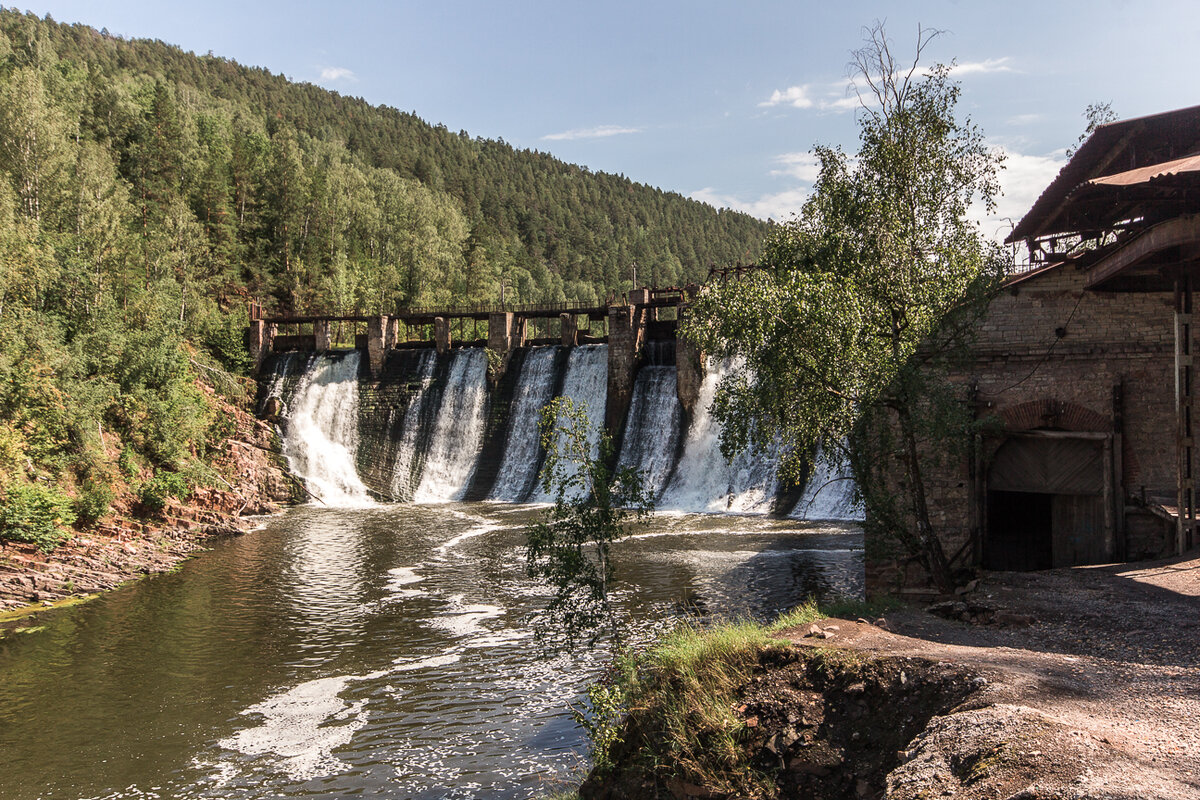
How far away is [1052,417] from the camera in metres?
13.7

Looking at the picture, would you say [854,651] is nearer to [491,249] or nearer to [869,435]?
[869,435]

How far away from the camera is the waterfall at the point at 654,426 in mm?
33031

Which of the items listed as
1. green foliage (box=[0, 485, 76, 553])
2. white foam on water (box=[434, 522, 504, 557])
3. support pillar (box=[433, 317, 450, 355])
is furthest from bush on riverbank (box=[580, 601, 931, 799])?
support pillar (box=[433, 317, 450, 355])

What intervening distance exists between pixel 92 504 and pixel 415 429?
16.5 m

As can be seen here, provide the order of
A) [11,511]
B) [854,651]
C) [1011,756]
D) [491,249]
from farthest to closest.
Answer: [491,249]
[11,511]
[854,651]
[1011,756]

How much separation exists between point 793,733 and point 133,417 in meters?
28.1

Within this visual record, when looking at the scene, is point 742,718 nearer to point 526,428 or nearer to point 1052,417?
point 1052,417

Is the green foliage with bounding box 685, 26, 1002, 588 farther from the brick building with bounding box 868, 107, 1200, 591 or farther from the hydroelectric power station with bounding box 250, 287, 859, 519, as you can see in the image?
the hydroelectric power station with bounding box 250, 287, 859, 519

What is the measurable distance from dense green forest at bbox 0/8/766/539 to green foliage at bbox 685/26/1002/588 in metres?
19.5

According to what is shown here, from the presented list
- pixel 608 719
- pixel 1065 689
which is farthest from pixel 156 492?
pixel 1065 689

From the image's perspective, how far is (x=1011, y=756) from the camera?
6.03 meters

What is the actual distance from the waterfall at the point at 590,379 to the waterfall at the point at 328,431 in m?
10.5

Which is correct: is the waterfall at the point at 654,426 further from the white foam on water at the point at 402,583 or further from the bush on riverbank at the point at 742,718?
the bush on riverbank at the point at 742,718

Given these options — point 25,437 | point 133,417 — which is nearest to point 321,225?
point 133,417
